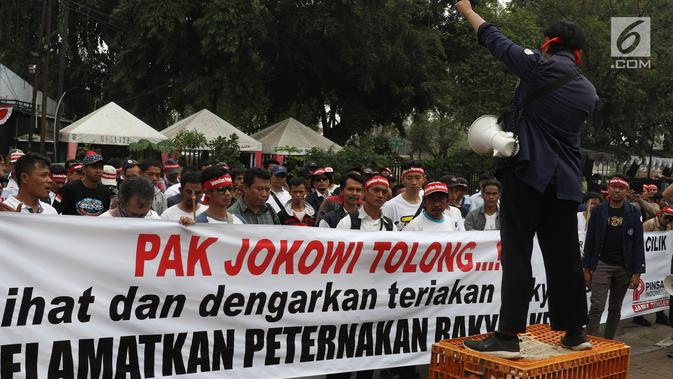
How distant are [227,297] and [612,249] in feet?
16.0

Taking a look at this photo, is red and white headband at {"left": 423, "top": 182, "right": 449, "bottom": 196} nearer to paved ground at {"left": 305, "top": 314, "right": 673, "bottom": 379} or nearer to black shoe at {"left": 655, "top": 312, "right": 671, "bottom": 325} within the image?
paved ground at {"left": 305, "top": 314, "right": 673, "bottom": 379}

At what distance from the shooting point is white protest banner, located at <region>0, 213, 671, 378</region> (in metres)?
4.70

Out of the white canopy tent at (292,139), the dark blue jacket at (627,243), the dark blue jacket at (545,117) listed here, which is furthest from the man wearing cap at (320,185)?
the white canopy tent at (292,139)

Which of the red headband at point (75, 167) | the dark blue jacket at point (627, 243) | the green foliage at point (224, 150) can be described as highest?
the green foliage at point (224, 150)

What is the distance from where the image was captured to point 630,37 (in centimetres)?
1633

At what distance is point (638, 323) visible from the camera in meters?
10.8

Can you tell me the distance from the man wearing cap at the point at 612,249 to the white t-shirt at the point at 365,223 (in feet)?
9.72

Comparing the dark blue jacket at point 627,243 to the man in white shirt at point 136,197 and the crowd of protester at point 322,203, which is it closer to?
the crowd of protester at point 322,203

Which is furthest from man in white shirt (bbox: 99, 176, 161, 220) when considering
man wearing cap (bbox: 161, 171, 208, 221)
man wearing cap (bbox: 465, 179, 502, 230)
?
man wearing cap (bbox: 465, 179, 502, 230)

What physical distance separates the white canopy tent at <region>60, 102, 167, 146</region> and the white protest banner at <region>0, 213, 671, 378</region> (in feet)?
42.4

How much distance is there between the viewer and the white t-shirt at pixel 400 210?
27.1 ft

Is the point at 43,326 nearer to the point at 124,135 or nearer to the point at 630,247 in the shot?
the point at 630,247

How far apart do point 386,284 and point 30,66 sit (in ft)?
88.3

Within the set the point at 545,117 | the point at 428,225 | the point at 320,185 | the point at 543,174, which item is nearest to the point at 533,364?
the point at 543,174
